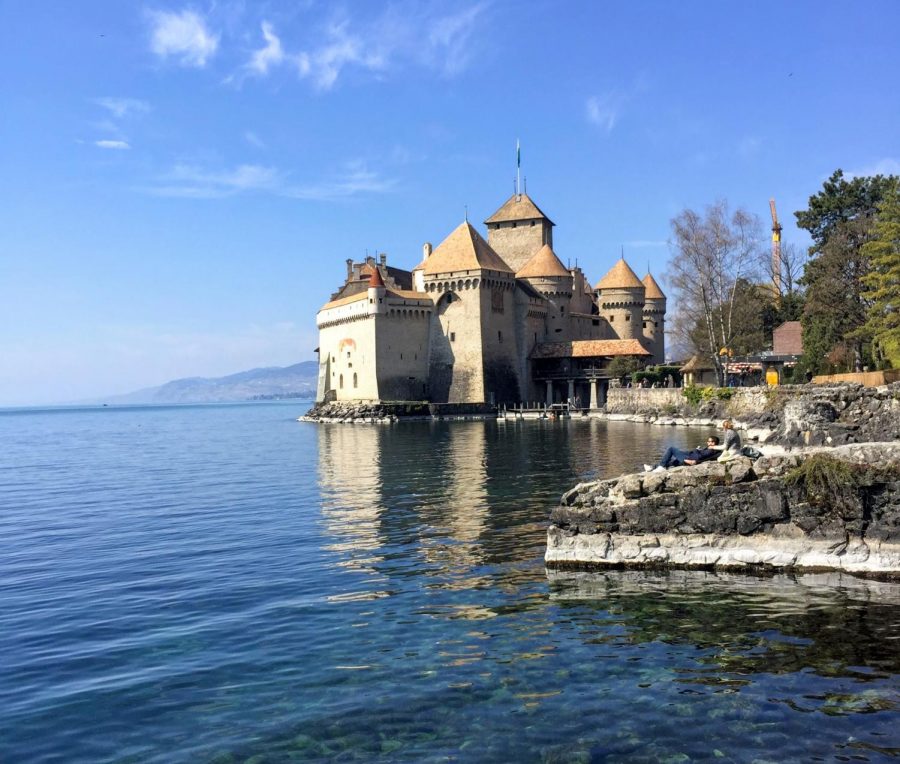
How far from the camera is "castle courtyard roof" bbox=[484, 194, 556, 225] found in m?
71.7

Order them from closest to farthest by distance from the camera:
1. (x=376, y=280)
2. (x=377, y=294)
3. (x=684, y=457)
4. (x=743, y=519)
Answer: (x=743, y=519) → (x=684, y=457) → (x=377, y=294) → (x=376, y=280)

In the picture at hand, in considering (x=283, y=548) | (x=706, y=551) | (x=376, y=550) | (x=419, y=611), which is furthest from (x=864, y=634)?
(x=283, y=548)

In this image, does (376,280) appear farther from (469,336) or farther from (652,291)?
(652,291)

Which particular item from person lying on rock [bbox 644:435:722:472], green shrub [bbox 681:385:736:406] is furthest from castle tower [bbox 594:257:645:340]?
person lying on rock [bbox 644:435:722:472]

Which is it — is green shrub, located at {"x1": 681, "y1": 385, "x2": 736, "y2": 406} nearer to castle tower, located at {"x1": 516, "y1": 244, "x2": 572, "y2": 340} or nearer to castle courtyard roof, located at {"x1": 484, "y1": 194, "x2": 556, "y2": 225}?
castle tower, located at {"x1": 516, "y1": 244, "x2": 572, "y2": 340}

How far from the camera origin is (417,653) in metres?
7.79

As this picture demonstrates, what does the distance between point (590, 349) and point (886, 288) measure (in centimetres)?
3148

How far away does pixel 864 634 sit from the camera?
7.61 metres

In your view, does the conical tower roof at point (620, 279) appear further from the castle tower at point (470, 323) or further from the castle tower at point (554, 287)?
the castle tower at point (470, 323)

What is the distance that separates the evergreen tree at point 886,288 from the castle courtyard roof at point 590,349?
26.8m

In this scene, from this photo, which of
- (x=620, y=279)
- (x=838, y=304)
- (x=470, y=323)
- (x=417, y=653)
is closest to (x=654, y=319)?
(x=620, y=279)

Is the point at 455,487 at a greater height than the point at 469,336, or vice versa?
the point at 469,336

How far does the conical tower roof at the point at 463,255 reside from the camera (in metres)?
60.1

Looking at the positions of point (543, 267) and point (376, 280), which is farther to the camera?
point (543, 267)
